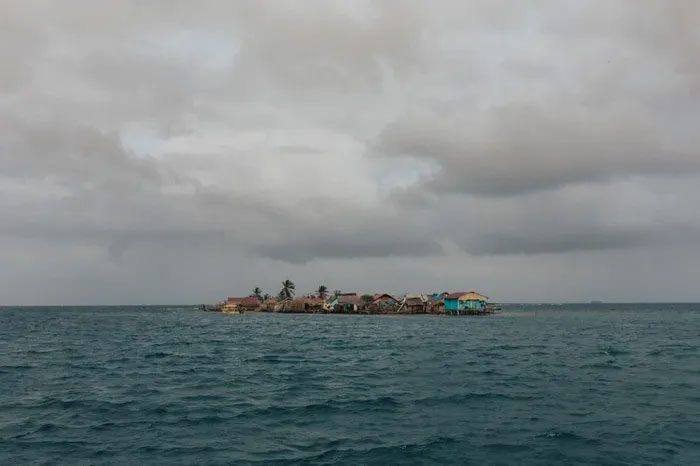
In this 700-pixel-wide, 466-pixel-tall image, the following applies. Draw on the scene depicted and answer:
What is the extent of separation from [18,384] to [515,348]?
1704 inches

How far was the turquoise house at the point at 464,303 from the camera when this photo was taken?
463 feet

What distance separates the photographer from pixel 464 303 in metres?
142

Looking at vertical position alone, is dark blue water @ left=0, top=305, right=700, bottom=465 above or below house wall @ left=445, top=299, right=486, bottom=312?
below

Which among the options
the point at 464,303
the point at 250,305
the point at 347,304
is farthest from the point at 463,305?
the point at 250,305

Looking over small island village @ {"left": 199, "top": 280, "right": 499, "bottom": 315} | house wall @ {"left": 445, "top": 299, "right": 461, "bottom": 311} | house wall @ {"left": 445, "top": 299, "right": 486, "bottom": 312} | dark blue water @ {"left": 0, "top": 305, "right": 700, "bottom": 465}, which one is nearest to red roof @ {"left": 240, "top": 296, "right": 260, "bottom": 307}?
small island village @ {"left": 199, "top": 280, "right": 499, "bottom": 315}

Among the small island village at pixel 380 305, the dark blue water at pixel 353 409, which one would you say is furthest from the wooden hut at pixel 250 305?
the dark blue water at pixel 353 409

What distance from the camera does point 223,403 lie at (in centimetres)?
A: 2695

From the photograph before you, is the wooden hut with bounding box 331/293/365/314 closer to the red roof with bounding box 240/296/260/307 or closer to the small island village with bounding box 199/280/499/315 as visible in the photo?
the small island village with bounding box 199/280/499/315

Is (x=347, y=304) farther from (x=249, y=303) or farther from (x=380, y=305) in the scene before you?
(x=249, y=303)

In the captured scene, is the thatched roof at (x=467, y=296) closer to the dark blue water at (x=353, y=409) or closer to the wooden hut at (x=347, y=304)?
the wooden hut at (x=347, y=304)

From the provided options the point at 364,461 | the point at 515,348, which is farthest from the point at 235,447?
the point at 515,348

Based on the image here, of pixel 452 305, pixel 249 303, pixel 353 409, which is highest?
pixel 452 305

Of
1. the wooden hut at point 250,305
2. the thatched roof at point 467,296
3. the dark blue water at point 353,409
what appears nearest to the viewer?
the dark blue water at point 353,409

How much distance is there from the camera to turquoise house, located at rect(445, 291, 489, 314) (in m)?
141
